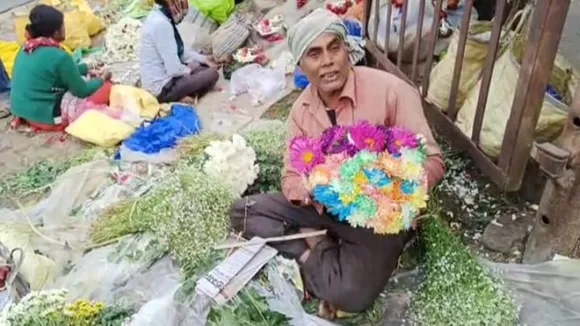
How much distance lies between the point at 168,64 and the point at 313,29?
8.71 feet

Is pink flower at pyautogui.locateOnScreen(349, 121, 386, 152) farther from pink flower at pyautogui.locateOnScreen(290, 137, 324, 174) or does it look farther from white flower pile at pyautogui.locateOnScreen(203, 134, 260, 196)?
white flower pile at pyautogui.locateOnScreen(203, 134, 260, 196)

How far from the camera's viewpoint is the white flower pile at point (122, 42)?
244 inches

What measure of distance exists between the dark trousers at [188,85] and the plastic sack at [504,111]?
8.48 ft

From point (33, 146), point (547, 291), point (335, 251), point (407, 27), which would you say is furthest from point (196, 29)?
point (547, 291)

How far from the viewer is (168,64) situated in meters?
5.18

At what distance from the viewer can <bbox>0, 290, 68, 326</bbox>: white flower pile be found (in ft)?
8.87

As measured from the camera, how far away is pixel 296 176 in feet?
9.80

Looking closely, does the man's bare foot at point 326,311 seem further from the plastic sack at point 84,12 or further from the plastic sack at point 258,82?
the plastic sack at point 84,12

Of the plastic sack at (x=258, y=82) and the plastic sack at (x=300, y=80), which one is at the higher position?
the plastic sack at (x=300, y=80)

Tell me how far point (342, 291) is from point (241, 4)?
4.43m

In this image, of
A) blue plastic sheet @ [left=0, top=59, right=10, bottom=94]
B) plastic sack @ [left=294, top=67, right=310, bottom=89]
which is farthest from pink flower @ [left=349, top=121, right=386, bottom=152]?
blue plastic sheet @ [left=0, top=59, right=10, bottom=94]

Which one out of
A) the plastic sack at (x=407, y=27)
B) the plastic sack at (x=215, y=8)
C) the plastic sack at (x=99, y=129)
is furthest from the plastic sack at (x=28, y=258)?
the plastic sack at (x=215, y=8)

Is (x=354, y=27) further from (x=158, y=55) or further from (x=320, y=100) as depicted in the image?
(x=320, y=100)

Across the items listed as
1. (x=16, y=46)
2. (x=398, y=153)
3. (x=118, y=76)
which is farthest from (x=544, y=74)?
(x=16, y=46)
